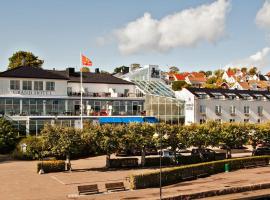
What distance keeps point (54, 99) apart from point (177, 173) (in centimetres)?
3133

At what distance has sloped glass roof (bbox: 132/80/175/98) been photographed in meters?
75.8

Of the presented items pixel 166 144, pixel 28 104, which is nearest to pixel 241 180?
pixel 166 144

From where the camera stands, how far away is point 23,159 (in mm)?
52938

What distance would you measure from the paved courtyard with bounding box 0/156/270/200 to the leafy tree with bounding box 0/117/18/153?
212 inches

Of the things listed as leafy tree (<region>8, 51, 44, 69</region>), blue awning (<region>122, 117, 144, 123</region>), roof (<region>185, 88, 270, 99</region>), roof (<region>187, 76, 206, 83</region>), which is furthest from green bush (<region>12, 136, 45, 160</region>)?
roof (<region>187, 76, 206, 83</region>)

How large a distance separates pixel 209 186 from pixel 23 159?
2673 centimetres

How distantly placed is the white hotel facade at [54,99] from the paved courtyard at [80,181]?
13195mm

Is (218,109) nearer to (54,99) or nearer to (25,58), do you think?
(54,99)

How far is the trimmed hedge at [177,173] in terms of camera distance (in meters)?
36.3

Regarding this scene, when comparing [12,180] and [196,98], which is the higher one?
[196,98]

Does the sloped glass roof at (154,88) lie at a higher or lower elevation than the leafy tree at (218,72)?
lower

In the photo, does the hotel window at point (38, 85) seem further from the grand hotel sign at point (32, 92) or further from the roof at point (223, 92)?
the roof at point (223, 92)

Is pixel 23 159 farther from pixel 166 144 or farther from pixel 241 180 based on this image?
pixel 241 180

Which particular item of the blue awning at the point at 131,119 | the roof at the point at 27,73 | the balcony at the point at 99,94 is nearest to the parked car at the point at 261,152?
the blue awning at the point at 131,119
